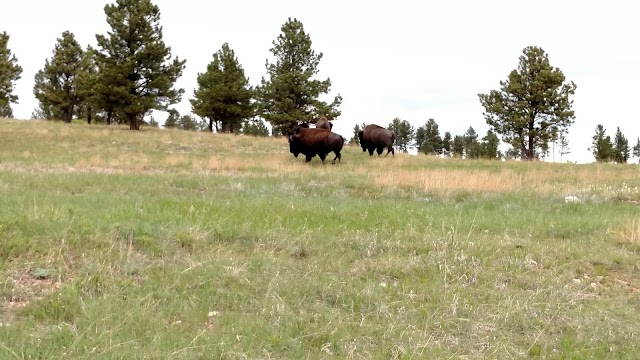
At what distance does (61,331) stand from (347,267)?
3.23 m

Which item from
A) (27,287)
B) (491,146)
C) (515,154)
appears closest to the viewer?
(27,287)

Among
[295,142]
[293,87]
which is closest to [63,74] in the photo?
[293,87]

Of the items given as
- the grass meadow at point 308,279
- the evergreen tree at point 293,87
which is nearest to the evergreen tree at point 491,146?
the evergreen tree at point 293,87

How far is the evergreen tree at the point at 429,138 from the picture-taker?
102812 millimetres

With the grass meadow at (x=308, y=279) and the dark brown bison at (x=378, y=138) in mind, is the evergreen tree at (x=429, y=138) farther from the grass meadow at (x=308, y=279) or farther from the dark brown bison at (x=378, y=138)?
the grass meadow at (x=308, y=279)

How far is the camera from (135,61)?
3403cm

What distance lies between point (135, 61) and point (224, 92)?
9981mm

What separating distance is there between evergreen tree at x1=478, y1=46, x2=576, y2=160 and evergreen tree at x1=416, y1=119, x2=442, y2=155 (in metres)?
53.7

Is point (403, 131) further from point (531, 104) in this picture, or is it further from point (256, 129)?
point (531, 104)

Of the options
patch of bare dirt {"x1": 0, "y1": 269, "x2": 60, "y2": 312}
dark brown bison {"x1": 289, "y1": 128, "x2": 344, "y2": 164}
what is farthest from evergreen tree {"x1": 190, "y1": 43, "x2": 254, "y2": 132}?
patch of bare dirt {"x1": 0, "y1": 269, "x2": 60, "y2": 312}

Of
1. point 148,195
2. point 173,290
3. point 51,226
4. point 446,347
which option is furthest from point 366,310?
point 148,195

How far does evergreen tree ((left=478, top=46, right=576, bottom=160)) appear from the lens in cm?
4184

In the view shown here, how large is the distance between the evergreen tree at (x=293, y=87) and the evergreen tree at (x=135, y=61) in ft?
25.3

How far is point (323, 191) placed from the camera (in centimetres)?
1293
